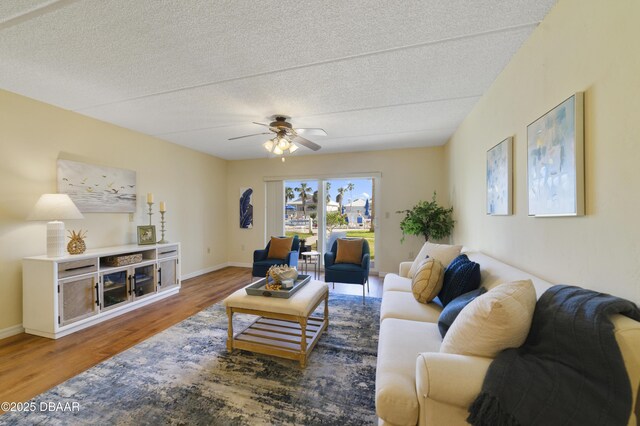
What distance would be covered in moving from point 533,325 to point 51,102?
4572 mm

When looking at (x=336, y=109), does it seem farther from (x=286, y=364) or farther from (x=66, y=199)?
(x=66, y=199)

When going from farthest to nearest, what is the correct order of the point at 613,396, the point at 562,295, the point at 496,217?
the point at 496,217 < the point at 562,295 < the point at 613,396

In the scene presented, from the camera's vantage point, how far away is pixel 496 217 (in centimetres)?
237

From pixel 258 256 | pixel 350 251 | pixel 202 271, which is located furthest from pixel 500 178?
pixel 202 271

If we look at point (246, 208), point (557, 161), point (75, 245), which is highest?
point (557, 161)

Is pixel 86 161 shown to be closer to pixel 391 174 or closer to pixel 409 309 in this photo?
pixel 409 309

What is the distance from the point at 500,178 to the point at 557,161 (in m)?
0.79

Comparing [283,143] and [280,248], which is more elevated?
[283,143]

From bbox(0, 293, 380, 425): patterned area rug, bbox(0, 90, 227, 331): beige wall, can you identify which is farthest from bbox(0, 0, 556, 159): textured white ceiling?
bbox(0, 293, 380, 425): patterned area rug

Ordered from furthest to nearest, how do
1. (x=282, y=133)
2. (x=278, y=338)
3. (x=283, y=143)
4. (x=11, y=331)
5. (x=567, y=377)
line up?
(x=282, y=133) < (x=283, y=143) < (x=11, y=331) < (x=278, y=338) < (x=567, y=377)

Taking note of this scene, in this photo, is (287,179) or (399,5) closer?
(399,5)

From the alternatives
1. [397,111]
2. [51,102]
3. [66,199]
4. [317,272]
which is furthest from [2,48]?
[317,272]

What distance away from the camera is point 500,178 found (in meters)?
2.20

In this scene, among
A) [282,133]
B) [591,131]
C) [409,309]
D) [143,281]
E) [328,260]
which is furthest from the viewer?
[328,260]
